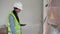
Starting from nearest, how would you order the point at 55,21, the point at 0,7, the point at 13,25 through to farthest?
the point at 55,21
the point at 13,25
the point at 0,7

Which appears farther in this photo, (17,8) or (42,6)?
(42,6)

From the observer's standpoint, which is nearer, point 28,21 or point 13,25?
point 13,25

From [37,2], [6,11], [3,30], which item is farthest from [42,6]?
[3,30]

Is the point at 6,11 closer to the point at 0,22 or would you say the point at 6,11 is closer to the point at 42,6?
the point at 0,22

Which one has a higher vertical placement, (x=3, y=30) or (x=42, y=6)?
(x=42, y=6)

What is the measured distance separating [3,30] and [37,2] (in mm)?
1116

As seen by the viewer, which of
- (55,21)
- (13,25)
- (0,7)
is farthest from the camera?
(0,7)

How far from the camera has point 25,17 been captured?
376cm

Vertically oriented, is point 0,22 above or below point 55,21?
below

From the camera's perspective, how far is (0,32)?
10.8ft

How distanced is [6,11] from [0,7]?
17 cm

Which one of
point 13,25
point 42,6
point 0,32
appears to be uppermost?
point 42,6

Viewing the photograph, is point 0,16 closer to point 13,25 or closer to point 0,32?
point 0,32

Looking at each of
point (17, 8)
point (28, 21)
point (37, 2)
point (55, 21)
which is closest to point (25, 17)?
point (28, 21)
